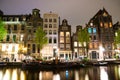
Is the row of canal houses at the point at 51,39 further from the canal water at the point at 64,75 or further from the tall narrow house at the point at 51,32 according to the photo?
the canal water at the point at 64,75

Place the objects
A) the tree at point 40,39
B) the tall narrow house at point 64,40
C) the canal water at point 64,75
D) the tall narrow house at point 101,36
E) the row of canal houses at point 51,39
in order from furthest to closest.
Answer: the tall narrow house at point 101,36 → the tall narrow house at point 64,40 → the row of canal houses at point 51,39 → the tree at point 40,39 → the canal water at point 64,75

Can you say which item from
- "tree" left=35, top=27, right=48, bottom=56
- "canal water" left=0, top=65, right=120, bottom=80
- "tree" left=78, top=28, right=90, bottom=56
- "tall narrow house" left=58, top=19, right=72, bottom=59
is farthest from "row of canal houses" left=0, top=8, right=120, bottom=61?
"canal water" left=0, top=65, right=120, bottom=80

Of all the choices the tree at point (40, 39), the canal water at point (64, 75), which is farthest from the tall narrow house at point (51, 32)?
the canal water at point (64, 75)

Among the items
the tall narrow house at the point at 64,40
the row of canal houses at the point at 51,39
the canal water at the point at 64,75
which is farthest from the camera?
the tall narrow house at the point at 64,40

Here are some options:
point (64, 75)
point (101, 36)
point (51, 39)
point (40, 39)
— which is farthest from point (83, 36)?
point (64, 75)

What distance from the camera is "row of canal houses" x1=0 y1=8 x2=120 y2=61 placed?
60.9 meters

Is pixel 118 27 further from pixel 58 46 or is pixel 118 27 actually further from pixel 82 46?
pixel 58 46

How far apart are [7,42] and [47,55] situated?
13743 mm

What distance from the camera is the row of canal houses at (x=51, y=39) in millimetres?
60853

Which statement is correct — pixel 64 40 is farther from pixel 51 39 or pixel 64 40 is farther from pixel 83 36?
pixel 83 36

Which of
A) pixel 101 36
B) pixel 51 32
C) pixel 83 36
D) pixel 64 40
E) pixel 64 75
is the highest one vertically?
pixel 51 32

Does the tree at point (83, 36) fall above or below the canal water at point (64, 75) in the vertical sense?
above

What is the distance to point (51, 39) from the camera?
2440 inches

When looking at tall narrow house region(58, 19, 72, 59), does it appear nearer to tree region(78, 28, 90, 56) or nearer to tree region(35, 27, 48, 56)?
tree region(78, 28, 90, 56)
